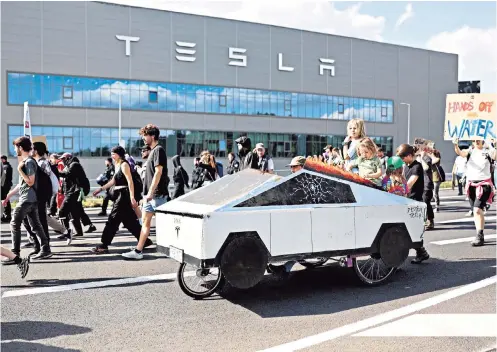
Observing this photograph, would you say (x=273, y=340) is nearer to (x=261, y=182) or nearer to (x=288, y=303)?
(x=288, y=303)

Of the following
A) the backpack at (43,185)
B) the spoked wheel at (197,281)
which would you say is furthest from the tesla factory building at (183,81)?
the spoked wheel at (197,281)

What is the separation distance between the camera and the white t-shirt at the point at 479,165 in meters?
8.76

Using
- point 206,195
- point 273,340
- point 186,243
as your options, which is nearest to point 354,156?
point 206,195

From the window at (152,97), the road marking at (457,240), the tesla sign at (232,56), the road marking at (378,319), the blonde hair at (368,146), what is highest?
the tesla sign at (232,56)

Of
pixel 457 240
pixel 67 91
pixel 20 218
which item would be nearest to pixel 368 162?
pixel 457 240

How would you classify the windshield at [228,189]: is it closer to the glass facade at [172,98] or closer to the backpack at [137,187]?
the backpack at [137,187]

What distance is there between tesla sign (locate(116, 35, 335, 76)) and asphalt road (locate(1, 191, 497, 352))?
110 feet

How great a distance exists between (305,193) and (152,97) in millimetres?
35609

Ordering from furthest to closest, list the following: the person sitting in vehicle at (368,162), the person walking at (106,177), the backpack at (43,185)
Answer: the person walking at (106,177) → the backpack at (43,185) → the person sitting in vehicle at (368,162)

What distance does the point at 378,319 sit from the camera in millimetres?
4941

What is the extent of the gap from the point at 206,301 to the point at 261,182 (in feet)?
4.77

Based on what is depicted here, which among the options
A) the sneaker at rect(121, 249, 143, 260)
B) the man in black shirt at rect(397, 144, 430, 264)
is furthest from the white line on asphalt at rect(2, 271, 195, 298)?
the man in black shirt at rect(397, 144, 430, 264)

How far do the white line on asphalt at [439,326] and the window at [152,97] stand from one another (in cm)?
3658

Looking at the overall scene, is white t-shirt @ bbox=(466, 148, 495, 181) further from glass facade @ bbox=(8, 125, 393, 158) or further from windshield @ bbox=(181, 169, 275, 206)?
glass facade @ bbox=(8, 125, 393, 158)
